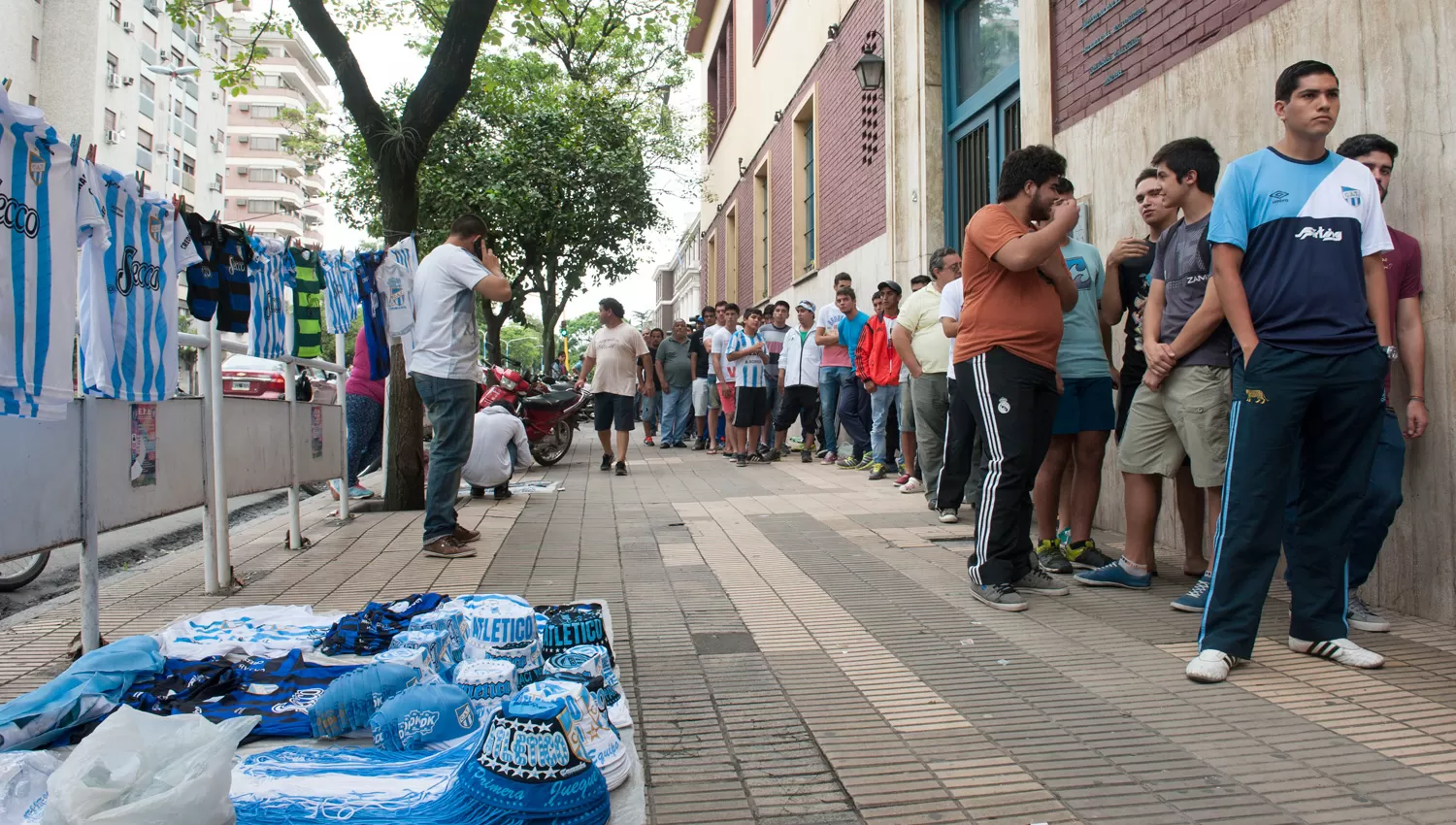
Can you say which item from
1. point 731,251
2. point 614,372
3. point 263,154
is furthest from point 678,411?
point 263,154

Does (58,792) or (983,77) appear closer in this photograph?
(58,792)

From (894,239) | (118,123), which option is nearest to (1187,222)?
(894,239)

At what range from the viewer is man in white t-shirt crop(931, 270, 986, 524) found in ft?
20.2

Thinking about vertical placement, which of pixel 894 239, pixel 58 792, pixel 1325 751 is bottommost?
pixel 1325 751

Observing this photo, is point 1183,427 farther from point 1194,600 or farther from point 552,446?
point 552,446

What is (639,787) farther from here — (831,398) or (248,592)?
(831,398)

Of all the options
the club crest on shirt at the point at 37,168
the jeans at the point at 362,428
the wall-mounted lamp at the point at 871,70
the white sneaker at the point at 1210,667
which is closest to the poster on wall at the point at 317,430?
the jeans at the point at 362,428

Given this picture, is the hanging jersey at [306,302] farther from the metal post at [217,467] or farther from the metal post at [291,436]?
the metal post at [217,467]

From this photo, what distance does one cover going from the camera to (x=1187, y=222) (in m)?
4.58

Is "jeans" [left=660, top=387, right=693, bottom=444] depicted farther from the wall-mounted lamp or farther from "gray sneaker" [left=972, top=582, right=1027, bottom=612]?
"gray sneaker" [left=972, top=582, right=1027, bottom=612]

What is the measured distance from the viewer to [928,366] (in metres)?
7.86

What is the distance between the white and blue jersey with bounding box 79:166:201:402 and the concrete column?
5892 millimetres

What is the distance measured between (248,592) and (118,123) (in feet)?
166

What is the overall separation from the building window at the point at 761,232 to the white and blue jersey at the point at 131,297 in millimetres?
16900
